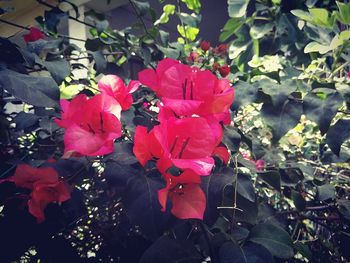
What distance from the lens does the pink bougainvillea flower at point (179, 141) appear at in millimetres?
396

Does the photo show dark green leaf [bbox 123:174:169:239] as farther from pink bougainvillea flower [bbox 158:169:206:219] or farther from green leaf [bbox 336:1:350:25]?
green leaf [bbox 336:1:350:25]

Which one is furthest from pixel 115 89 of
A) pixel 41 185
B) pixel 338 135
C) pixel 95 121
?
pixel 338 135

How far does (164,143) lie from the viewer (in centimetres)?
38

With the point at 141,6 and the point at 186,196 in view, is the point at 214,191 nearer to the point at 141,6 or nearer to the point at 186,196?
the point at 186,196

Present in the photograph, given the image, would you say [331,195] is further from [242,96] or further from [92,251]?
[92,251]

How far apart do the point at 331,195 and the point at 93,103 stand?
1.91ft

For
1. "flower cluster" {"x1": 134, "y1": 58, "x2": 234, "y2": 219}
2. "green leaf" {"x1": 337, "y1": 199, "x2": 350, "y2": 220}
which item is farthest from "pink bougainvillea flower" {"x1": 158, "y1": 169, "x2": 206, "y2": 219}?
"green leaf" {"x1": 337, "y1": 199, "x2": 350, "y2": 220}

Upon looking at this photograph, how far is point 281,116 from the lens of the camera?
0.60 m

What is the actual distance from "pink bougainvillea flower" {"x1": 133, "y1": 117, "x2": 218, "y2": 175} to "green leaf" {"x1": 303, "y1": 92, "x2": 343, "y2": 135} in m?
0.29

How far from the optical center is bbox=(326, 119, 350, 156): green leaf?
0.58 meters

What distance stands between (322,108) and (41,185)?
0.57 meters

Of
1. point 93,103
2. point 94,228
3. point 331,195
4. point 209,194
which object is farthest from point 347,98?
point 94,228

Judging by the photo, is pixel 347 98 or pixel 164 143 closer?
pixel 164 143

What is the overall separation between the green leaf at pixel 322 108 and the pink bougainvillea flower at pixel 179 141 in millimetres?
287
